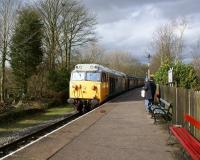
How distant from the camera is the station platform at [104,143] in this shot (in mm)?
11133

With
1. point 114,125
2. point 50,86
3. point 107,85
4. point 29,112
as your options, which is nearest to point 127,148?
point 114,125

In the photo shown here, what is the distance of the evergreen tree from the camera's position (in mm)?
42562

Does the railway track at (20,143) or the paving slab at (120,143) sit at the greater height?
the paving slab at (120,143)

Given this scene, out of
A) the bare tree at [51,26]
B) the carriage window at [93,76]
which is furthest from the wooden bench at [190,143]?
the bare tree at [51,26]

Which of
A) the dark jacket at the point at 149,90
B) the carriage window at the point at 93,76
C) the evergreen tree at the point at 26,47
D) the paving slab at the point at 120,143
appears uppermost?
the evergreen tree at the point at 26,47

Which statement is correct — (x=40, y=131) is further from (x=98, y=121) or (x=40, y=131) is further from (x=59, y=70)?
(x=59, y=70)

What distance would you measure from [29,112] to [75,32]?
24788 millimetres

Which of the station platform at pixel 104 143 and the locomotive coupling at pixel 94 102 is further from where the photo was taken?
the locomotive coupling at pixel 94 102

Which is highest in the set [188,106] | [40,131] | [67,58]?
[67,58]

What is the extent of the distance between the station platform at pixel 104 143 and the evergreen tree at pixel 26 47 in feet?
81.6

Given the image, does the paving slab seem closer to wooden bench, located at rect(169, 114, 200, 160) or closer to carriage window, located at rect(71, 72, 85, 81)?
wooden bench, located at rect(169, 114, 200, 160)

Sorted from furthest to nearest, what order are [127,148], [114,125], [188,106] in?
1. [114,125]
2. [188,106]
3. [127,148]

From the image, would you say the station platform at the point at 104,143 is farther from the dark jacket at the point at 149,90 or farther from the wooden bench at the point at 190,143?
the dark jacket at the point at 149,90

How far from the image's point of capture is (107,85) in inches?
1395
